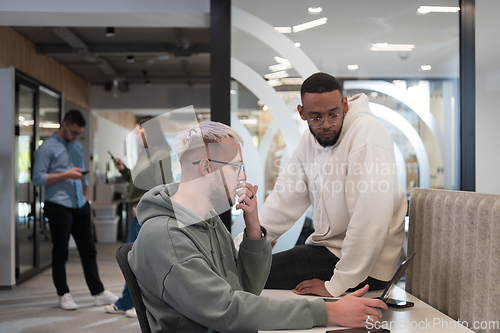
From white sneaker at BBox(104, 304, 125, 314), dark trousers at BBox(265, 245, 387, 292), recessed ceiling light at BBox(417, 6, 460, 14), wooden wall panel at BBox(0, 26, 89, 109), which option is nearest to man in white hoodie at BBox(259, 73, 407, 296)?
Answer: dark trousers at BBox(265, 245, 387, 292)

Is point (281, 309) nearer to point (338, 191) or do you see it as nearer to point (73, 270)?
point (338, 191)

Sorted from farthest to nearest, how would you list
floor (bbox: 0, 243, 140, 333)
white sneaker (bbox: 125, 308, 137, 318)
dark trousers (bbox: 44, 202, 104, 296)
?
dark trousers (bbox: 44, 202, 104, 296) < white sneaker (bbox: 125, 308, 137, 318) < floor (bbox: 0, 243, 140, 333)

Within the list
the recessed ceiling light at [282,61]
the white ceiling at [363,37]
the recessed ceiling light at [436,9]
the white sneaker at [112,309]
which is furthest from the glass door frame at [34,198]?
the recessed ceiling light at [436,9]

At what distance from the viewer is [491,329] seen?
1.17 metres

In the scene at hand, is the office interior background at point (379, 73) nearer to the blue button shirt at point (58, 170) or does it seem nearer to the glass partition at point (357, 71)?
the glass partition at point (357, 71)

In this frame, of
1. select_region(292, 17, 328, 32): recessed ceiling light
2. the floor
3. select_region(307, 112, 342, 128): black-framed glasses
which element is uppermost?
Answer: select_region(292, 17, 328, 32): recessed ceiling light

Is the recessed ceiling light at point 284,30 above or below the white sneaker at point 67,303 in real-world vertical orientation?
above

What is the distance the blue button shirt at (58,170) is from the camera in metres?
3.75

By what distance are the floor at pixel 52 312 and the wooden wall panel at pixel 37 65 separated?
7.70 ft

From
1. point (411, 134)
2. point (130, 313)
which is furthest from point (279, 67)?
point (130, 313)

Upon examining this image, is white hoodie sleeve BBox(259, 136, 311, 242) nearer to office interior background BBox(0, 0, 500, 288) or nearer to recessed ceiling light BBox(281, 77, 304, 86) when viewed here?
office interior background BBox(0, 0, 500, 288)

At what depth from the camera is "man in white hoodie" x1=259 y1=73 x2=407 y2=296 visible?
1.51 m

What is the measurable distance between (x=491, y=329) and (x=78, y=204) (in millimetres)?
3413

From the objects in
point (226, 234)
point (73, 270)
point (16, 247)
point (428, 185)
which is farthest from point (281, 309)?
point (73, 270)
